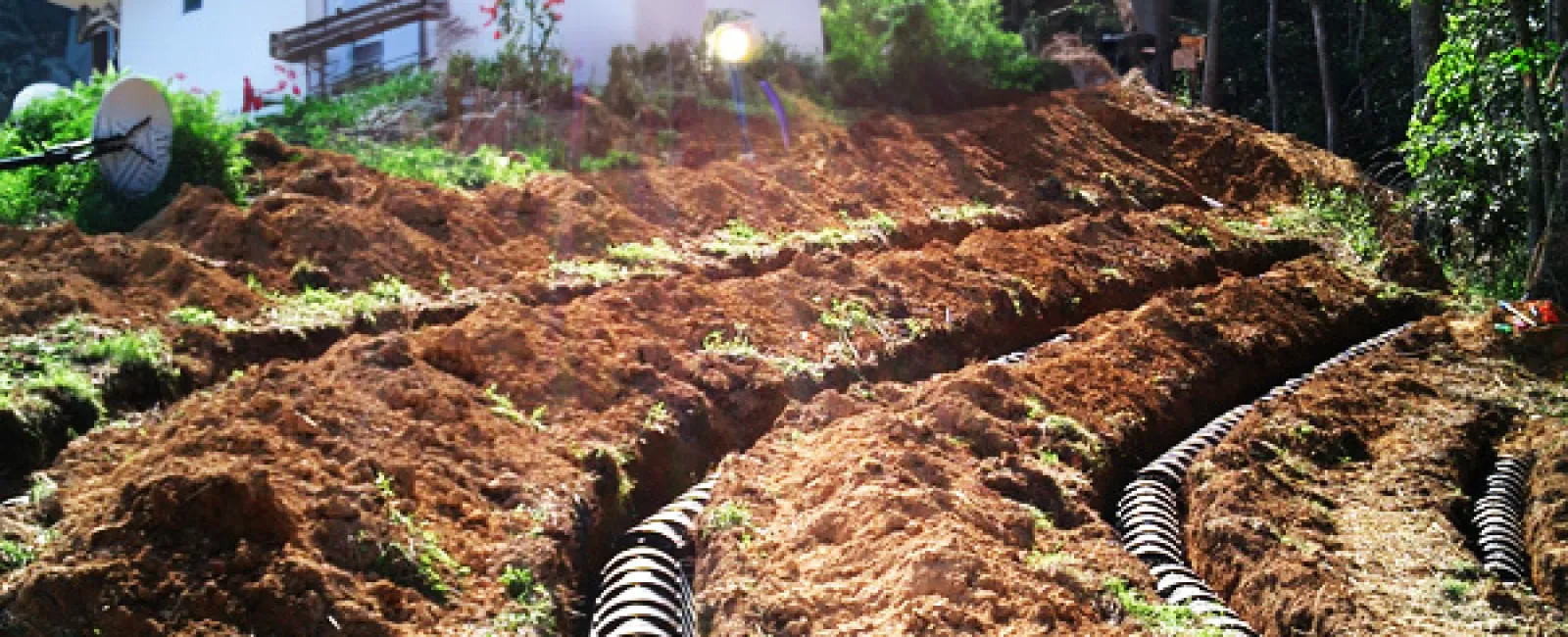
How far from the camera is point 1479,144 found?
14188mm

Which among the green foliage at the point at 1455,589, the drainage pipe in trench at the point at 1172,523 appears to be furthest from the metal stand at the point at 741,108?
the green foliage at the point at 1455,589

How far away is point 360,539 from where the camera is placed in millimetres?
6203

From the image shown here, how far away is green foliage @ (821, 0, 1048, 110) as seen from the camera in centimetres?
1900

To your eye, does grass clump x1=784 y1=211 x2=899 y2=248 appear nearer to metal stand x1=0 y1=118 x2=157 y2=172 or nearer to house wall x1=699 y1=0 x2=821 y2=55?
metal stand x1=0 y1=118 x2=157 y2=172

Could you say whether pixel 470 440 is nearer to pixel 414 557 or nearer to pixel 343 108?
pixel 414 557

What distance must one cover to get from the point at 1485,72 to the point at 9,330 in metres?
12.1

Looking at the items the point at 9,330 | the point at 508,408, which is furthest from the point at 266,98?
the point at 508,408

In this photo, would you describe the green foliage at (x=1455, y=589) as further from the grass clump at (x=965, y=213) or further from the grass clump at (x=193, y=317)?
the grass clump at (x=965, y=213)

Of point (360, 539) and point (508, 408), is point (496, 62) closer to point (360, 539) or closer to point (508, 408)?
point (508, 408)

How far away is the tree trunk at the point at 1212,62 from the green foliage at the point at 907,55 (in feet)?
15.0

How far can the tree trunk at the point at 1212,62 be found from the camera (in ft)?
76.7

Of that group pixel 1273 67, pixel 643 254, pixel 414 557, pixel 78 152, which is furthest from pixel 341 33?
pixel 414 557

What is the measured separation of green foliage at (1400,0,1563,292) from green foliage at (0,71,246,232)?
1069 centimetres

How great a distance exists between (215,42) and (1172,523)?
1730cm
